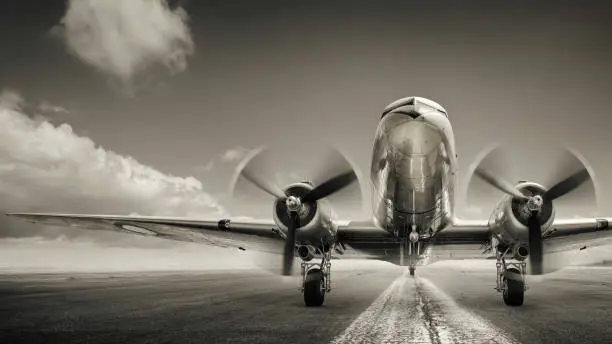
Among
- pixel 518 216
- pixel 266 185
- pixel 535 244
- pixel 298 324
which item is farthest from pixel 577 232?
pixel 298 324

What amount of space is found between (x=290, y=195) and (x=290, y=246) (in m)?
1.72

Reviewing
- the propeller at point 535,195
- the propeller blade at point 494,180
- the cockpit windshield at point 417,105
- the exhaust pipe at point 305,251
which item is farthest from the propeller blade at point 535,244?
the exhaust pipe at point 305,251

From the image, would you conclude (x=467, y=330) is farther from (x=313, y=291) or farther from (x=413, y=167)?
(x=313, y=291)

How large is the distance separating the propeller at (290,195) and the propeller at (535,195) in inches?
172

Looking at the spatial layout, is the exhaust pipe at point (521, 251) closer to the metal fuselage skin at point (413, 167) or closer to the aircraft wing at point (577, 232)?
the aircraft wing at point (577, 232)

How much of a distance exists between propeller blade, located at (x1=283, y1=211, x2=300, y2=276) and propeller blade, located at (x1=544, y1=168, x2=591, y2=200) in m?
8.25

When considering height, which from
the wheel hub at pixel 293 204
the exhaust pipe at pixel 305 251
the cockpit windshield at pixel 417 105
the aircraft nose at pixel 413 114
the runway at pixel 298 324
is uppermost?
the cockpit windshield at pixel 417 105

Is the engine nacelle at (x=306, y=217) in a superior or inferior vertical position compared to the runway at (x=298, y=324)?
superior

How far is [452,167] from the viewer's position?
1256 cm

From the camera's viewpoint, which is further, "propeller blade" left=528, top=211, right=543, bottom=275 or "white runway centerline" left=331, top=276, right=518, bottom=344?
"propeller blade" left=528, top=211, right=543, bottom=275

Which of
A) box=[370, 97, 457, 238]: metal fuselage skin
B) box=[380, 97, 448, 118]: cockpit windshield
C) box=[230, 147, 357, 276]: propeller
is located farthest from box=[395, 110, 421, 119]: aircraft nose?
box=[230, 147, 357, 276]: propeller

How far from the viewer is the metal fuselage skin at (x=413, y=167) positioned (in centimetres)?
1082

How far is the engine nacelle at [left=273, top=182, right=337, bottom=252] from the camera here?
1486cm

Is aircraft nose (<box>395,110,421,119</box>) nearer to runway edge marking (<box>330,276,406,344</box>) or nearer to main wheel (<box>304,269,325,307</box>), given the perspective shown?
runway edge marking (<box>330,276,406,344</box>)
